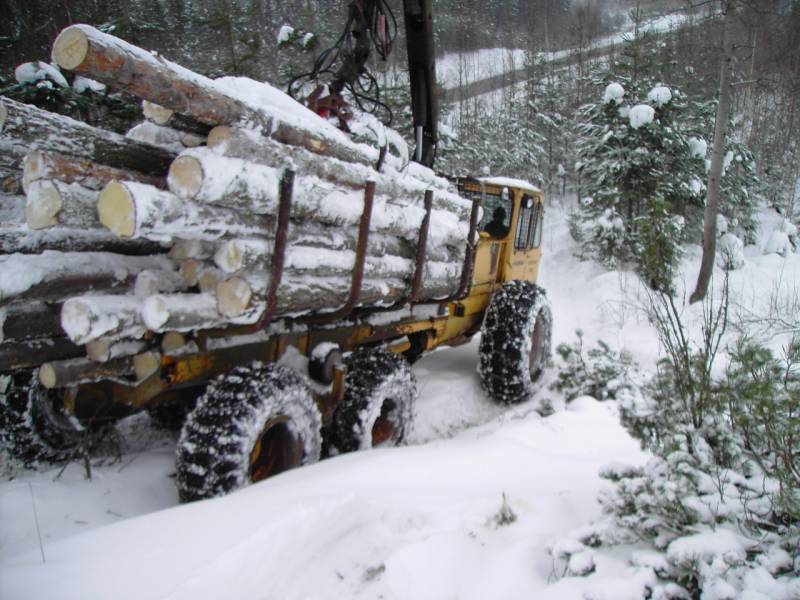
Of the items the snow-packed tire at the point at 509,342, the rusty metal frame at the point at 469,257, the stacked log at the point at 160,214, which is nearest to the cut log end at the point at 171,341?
the stacked log at the point at 160,214

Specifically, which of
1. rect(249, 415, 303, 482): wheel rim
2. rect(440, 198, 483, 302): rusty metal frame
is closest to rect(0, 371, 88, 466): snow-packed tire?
rect(249, 415, 303, 482): wheel rim

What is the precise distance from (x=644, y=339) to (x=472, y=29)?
156 ft

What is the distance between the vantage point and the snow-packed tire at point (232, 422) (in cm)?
288

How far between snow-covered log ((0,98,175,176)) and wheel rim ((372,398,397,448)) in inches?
110

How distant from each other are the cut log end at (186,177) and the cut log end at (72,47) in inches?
22.3

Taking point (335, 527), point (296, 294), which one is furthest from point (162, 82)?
point (335, 527)

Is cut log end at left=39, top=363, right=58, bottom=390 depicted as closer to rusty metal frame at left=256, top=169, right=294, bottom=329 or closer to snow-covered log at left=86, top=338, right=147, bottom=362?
snow-covered log at left=86, top=338, right=147, bottom=362

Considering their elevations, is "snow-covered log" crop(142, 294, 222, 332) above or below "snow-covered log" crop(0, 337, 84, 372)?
above

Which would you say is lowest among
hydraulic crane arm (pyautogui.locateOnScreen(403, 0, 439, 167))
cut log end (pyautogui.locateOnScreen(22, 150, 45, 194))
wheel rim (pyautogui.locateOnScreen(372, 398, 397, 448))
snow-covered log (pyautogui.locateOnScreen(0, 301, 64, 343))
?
wheel rim (pyautogui.locateOnScreen(372, 398, 397, 448))

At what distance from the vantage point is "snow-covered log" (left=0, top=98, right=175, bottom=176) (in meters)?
2.61

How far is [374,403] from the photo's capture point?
4.09 m

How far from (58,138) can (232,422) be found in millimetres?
1730

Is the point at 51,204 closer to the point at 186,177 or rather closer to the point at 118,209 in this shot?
the point at 118,209

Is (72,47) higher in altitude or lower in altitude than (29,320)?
higher
